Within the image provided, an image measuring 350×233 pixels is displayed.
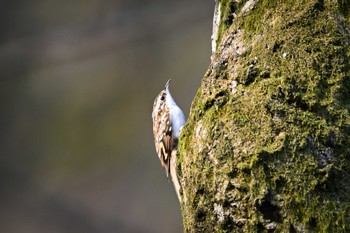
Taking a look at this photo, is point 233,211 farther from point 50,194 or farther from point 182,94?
point 50,194

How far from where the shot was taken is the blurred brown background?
5.71 m

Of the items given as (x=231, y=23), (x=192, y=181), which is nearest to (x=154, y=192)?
(x=231, y=23)

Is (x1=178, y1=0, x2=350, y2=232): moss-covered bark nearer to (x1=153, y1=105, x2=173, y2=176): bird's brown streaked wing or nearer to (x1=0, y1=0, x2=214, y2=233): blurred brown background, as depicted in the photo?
(x1=153, y1=105, x2=173, y2=176): bird's brown streaked wing

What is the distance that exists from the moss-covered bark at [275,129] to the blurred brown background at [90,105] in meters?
3.59

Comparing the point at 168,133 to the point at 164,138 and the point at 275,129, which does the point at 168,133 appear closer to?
the point at 164,138

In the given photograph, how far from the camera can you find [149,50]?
19.0 ft

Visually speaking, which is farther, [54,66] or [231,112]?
[54,66]

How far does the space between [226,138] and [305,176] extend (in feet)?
0.75

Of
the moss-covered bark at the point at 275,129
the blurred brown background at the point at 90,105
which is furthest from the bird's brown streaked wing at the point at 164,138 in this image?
the moss-covered bark at the point at 275,129

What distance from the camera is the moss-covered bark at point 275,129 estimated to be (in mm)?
1530

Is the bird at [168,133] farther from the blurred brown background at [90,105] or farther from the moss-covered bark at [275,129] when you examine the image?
the moss-covered bark at [275,129]

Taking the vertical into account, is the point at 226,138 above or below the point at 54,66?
below

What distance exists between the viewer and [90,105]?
5914 millimetres

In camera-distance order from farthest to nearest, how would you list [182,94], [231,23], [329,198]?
[182,94] < [231,23] < [329,198]
